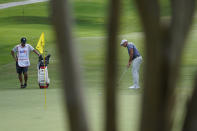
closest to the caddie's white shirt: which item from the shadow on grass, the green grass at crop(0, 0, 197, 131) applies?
the green grass at crop(0, 0, 197, 131)

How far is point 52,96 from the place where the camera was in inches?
595

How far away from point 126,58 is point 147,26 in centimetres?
2348

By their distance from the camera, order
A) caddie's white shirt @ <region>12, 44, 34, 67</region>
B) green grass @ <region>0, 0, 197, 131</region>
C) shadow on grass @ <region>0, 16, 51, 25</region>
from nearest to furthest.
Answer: green grass @ <region>0, 0, 197, 131</region>, caddie's white shirt @ <region>12, 44, 34, 67</region>, shadow on grass @ <region>0, 16, 51, 25</region>

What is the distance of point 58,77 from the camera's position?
1830 centimetres

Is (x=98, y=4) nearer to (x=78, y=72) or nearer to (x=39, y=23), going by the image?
(x=39, y=23)

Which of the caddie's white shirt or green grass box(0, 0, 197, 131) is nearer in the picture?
green grass box(0, 0, 197, 131)

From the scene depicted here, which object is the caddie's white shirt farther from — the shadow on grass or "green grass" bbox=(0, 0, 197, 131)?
the shadow on grass

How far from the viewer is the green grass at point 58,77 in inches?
133

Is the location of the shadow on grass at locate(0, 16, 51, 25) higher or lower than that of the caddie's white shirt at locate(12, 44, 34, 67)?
higher

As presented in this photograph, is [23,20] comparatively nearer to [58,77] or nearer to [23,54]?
[58,77]

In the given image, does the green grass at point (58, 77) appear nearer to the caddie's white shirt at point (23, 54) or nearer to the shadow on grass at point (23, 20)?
the shadow on grass at point (23, 20)

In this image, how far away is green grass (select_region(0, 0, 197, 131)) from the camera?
3.37m

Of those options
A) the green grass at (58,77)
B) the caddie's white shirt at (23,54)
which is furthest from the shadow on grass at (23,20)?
the caddie's white shirt at (23,54)

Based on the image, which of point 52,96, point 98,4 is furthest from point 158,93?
point 98,4
